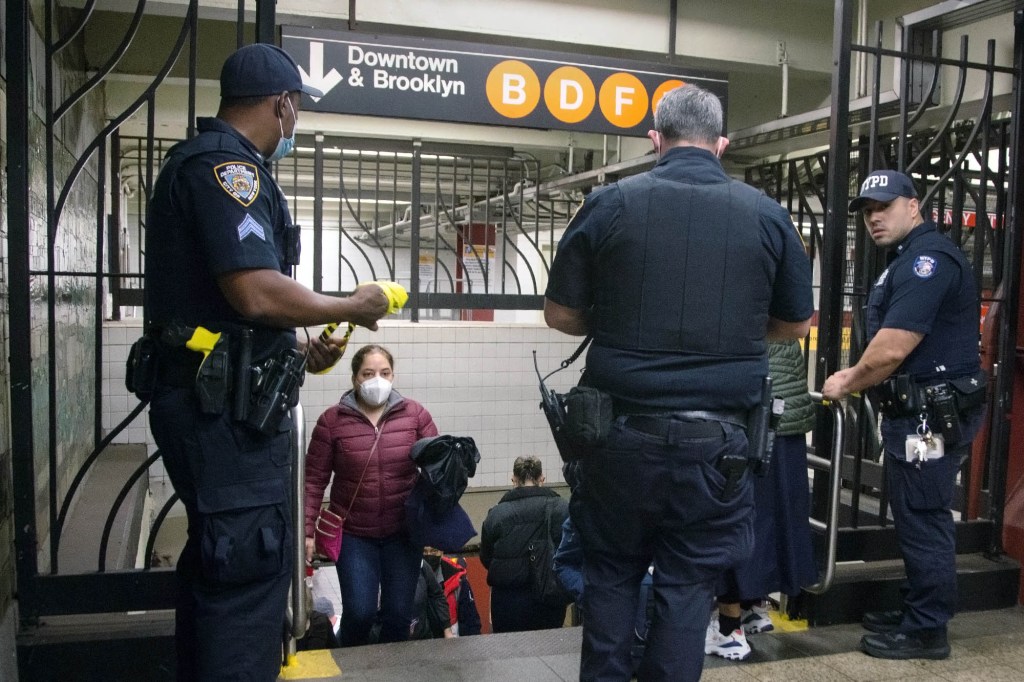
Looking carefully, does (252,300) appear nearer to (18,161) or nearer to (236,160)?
(236,160)

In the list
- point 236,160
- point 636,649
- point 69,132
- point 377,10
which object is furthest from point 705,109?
point 69,132

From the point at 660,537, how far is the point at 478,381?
5.29 meters

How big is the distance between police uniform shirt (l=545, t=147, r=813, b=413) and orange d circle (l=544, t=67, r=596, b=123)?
202 centimetres

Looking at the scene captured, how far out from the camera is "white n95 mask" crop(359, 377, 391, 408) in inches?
143

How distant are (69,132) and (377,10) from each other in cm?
186

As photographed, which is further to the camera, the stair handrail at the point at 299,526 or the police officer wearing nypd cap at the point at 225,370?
the stair handrail at the point at 299,526

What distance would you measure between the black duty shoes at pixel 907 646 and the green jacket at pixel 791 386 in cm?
76

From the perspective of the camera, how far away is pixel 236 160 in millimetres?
1877

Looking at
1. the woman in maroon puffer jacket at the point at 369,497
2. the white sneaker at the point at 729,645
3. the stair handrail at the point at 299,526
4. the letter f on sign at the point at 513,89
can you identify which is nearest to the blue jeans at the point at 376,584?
the woman in maroon puffer jacket at the point at 369,497

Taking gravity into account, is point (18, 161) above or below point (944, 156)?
below

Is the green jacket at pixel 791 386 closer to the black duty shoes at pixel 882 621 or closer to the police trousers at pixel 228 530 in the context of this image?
the black duty shoes at pixel 882 621

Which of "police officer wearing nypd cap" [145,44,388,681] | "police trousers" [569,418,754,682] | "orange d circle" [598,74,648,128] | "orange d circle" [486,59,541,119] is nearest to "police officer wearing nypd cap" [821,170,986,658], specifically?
"police trousers" [569,418,754,682]

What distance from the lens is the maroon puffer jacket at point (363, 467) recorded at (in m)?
3.57

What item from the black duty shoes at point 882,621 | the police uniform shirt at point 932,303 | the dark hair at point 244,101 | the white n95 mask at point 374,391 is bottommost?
the black duty shoes at point 882,621
